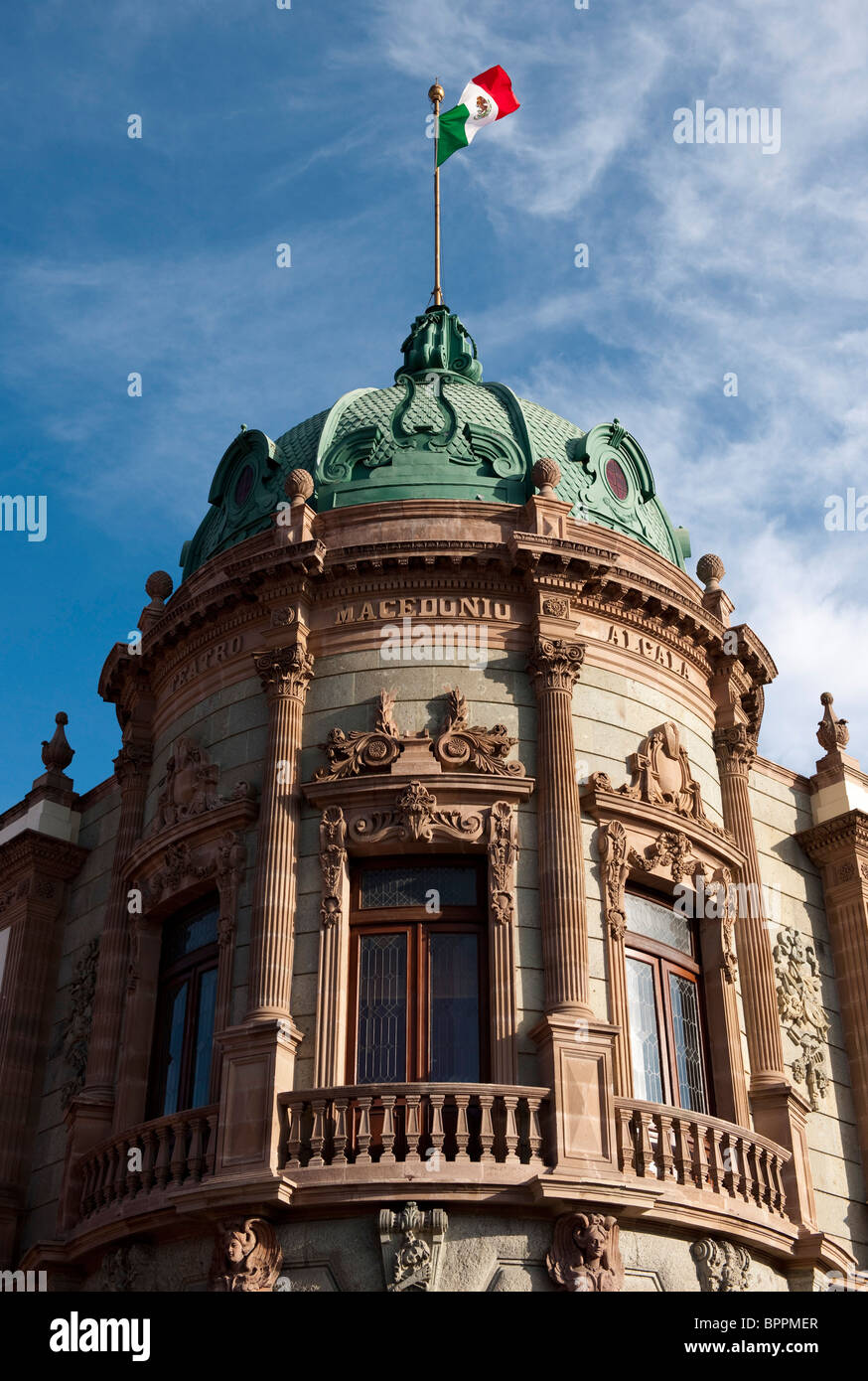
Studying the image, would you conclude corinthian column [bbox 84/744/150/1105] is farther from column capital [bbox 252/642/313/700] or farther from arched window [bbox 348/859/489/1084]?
arched window [bbox 348/859/489/1084]

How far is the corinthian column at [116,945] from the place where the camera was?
2262 centimetres

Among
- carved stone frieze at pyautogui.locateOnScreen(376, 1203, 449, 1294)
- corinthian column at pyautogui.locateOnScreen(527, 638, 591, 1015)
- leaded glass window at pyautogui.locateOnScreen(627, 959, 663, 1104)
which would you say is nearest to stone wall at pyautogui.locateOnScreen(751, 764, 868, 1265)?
leaded glass window at pyautogui.locateOnScreen(627, 959, 663, 1104)

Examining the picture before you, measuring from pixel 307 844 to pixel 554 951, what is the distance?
3564 millimetres

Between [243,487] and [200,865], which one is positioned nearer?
[200,865]

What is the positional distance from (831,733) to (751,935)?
555 centimetres

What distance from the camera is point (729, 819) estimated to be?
2419 cm

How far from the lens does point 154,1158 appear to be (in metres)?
19.9

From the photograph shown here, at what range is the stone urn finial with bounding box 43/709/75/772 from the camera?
28.3 meters

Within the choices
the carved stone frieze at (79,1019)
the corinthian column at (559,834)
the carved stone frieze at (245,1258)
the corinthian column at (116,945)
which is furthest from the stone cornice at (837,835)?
the carved stone frieze at (245,1258)

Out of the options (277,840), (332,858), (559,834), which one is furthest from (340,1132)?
(559,834)

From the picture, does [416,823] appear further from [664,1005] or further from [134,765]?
[134,765]
